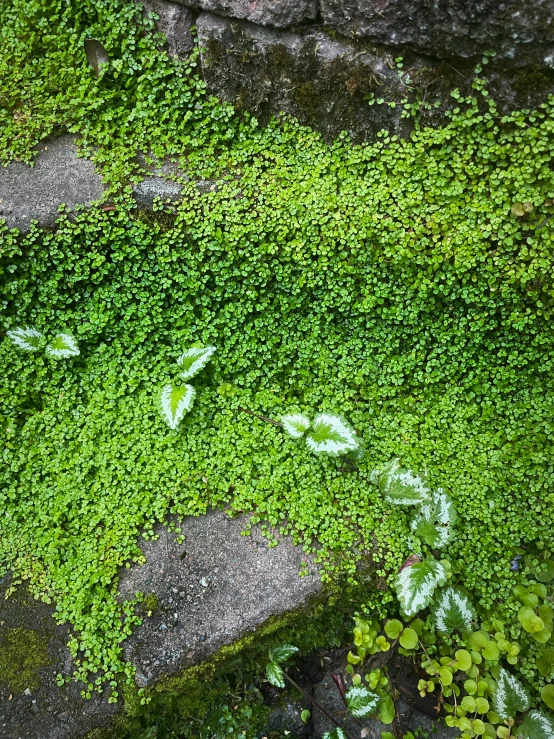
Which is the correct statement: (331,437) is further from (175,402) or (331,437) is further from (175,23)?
(175,23)

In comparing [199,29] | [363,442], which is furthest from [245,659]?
[199,29]

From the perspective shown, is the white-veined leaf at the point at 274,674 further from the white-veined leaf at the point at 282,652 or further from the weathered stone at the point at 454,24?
the weathered stone at the point at 454,24

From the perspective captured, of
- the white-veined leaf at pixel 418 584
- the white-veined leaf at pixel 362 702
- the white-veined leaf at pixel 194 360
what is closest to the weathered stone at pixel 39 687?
the white-veined leaf at pixel 362 702

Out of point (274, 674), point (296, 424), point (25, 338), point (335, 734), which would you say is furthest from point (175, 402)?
point (335, 734)

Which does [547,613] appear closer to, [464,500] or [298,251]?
[464,500]

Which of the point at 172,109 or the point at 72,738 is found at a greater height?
the point at 172,109

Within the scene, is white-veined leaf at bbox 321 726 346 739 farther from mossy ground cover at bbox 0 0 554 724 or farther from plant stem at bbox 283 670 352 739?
mossy ground cover at bbox 0 0 554 724

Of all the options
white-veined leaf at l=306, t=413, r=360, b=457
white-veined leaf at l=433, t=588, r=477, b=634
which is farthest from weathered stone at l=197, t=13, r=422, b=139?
white-veined leaf at l=433, t=588, r=477, b=634
